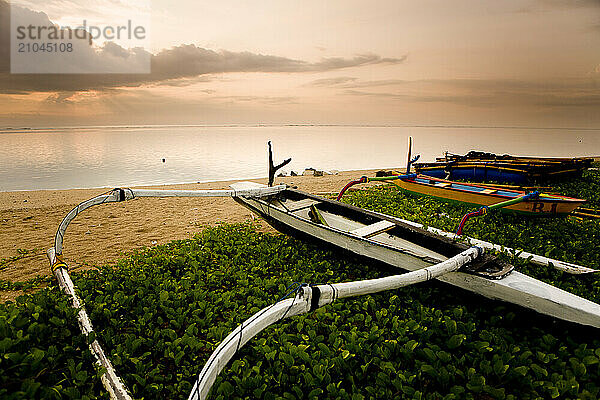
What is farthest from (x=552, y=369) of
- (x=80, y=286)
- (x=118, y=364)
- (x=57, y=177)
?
(x=57, y=177)

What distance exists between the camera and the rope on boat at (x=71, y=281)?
2520 mm

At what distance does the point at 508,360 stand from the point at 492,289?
2.46 feet

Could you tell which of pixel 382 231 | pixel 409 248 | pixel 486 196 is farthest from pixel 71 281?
pixel 486 196

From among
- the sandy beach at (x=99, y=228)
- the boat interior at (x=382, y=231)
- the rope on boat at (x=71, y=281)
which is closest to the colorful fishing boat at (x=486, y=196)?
the boat interior at (x=382, y=231)

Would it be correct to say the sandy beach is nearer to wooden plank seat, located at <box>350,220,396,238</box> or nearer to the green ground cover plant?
the green ground cover plant

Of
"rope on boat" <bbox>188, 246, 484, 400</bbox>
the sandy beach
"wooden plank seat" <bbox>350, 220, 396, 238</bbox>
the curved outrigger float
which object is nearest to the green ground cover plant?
the curved outrigger float

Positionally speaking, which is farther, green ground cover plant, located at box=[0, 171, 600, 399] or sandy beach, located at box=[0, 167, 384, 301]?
sandy beach, located at box=[0, 167, 384, 301]

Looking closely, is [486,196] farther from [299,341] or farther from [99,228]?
[99,228]

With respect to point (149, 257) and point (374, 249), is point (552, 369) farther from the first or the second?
point (149, 257)

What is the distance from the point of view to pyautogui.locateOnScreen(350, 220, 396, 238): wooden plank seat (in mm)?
4766

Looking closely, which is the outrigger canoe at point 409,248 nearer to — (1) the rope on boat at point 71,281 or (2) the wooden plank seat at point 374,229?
(2) the wooden plank seat at point 374,229

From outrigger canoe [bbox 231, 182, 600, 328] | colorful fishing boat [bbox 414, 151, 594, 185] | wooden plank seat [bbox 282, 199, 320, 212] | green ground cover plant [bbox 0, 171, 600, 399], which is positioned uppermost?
colorful fishing boat [bbox 414, 151, 594, 185]

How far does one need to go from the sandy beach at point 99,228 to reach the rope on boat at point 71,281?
2.74ft

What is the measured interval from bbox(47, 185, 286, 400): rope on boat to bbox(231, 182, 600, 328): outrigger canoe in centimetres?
63
